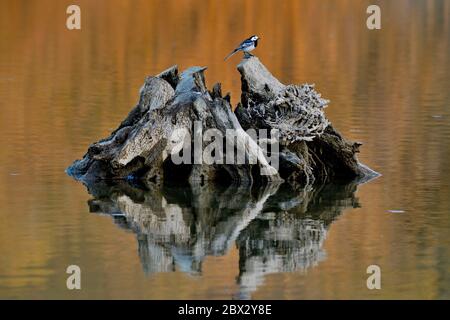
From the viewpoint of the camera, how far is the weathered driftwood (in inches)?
657

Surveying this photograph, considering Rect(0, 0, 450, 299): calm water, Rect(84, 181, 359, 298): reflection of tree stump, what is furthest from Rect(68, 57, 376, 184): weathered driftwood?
Rect(0, 0, 450, 299): calm water

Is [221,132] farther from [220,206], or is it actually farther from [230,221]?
[230,221]

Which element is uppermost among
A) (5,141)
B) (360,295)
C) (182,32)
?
(182,32)

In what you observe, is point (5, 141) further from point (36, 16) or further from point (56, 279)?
point (36, 16)

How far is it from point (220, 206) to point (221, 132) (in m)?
1.44

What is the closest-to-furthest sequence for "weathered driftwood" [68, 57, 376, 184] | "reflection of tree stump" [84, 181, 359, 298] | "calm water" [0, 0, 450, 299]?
1. "calm water" [0, 0, 450, 299]
2. "reflection of tree stump" [84, 181, 359, 298]
3. "weathered driftwood" [68, 57, 376, 184]

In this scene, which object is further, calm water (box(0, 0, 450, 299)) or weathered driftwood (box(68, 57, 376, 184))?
weathered driftwood (box(68, 57, 376, 184))

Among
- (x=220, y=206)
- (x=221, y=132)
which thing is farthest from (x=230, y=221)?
(x=221, y=132)

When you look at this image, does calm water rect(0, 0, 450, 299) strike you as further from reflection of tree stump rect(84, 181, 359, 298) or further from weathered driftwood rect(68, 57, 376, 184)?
weathered driftwood rect(68, 57, 376, 184)

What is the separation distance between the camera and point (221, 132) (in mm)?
16734

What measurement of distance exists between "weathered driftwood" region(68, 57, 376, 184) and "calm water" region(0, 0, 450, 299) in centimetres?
45

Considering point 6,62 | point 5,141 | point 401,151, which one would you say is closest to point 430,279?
point 401,151

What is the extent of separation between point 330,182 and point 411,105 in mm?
8941

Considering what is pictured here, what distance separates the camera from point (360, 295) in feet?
37.7
